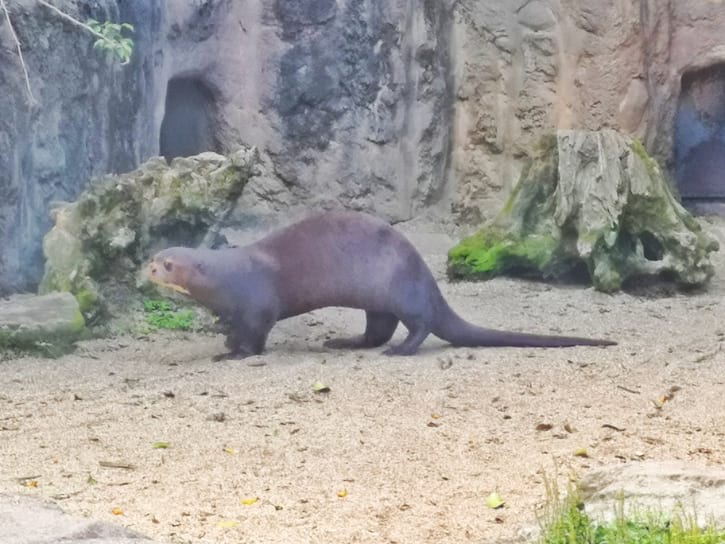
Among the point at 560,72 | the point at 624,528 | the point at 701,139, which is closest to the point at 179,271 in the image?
the point at 624,528

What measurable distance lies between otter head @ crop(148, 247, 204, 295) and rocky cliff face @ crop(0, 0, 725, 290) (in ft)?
6.18

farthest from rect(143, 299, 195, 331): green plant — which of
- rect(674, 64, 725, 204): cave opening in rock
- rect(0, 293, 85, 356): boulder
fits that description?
→ rect(674, 64, 725, 204): cave opening in rock

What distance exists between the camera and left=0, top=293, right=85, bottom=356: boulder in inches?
241

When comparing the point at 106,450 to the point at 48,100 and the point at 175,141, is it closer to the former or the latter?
the point at 48,100

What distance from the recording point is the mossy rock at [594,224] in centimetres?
762

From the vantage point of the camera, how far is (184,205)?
6.97 meters

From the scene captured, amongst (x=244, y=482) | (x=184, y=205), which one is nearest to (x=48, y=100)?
→ (x=184, y=205)

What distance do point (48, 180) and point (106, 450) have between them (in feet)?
11.4

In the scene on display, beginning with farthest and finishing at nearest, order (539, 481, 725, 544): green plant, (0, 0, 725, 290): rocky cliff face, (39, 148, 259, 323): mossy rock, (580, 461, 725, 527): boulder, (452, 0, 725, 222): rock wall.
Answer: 1. (452, 0, 725, 222): rock wall
2. (0, 0, 725, 290): rocky cliff face
3. (39, 148, 259, 323): mossy rock
4. (580, 461, 725, 527): boulder
5. (539, 481, 725, 544): green plant

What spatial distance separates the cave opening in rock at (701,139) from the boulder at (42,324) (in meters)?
5.83

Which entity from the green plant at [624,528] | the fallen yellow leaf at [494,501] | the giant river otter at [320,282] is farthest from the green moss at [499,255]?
the green plant at [624,528]

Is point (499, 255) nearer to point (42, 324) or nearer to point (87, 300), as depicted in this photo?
point (87, 300)

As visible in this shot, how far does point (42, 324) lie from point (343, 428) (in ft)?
7.26

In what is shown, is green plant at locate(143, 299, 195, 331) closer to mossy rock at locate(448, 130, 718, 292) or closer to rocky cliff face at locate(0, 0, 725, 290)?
rocky cliff face at locate(0, 0, 725, 290)
